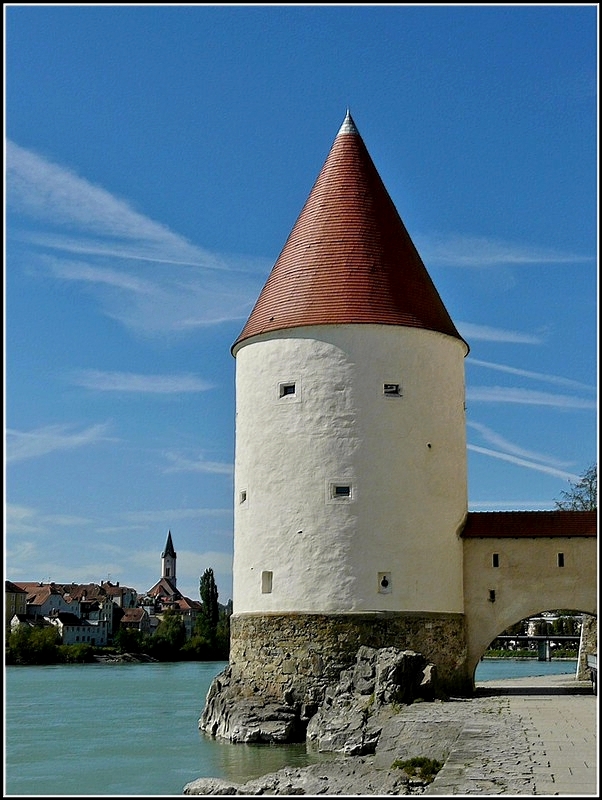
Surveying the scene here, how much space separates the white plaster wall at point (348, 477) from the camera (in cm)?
1748

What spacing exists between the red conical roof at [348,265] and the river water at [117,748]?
7.21 meters

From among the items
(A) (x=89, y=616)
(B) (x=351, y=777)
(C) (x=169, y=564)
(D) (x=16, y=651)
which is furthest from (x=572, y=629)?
(C) (x=169, y=564)

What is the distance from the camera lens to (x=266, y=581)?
1791cm

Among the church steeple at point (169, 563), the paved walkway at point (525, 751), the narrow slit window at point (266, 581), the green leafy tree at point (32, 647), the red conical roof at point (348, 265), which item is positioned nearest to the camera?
the paved walkway at point (525, 751)

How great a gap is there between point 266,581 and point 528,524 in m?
4.87

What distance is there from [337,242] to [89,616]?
66527 mm

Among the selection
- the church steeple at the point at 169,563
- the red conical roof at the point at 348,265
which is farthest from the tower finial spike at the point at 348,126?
the church steeple at the point at 169,563

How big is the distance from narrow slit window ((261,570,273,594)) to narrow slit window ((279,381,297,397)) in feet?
10.1

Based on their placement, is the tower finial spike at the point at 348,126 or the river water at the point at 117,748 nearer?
the river water at the point at 117,748

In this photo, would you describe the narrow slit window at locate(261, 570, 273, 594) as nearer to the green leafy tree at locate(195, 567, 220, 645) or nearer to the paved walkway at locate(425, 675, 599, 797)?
the paved walkway at locate(425, 675, 599, 797)

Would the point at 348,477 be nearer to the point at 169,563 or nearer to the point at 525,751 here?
the point at 525,751

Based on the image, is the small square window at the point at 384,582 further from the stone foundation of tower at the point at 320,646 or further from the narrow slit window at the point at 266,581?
the narrow slit window at the point at 266,581

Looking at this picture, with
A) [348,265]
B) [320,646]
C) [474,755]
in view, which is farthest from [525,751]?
[348,265]

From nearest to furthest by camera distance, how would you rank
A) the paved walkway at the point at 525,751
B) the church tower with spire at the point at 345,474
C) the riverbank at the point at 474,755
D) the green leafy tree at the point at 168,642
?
1. the paved walkway at the point at 525,751
2. the riverbank at the point at 474,755
3. the church tower with spire at the point at 345,474
4. the green leafy tree at the point at 168,642
